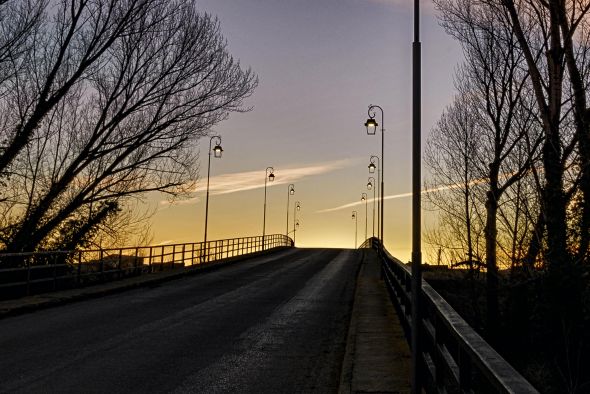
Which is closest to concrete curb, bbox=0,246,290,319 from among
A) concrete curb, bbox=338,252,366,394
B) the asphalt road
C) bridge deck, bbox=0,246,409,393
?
bridge deck, bbox=0,246,409,393

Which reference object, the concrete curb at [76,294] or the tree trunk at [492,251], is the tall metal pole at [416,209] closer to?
the concrete curb at [76,294]

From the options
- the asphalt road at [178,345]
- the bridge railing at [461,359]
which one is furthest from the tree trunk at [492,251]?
the bridge railing at [461,359]

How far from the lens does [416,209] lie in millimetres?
7246

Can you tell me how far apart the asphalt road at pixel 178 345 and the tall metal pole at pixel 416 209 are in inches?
61.4

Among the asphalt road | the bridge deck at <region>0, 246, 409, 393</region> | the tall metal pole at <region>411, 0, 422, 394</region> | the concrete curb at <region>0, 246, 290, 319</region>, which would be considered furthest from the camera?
the concrete curb at <region>0, 246, 290, 319</region>

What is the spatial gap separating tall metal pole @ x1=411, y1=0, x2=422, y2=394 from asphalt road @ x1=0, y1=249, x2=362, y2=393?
61.4 inches

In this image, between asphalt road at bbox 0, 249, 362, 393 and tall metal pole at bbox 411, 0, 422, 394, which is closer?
tall metal pole at bbox 411, 0, 422, 394

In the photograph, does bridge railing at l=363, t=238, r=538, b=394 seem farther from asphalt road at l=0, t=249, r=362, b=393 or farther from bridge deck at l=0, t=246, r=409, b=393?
asphalt road at l=0, t=249, r=362, b=393

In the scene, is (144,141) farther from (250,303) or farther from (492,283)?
(492,283)

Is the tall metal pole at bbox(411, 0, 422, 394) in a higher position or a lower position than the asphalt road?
higher

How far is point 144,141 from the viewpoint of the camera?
2406 centimetres

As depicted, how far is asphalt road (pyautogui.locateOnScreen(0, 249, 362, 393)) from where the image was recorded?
25.5 ft

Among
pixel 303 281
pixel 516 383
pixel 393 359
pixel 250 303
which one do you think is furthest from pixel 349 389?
pixel 303 281

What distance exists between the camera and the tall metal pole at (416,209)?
256 inches
